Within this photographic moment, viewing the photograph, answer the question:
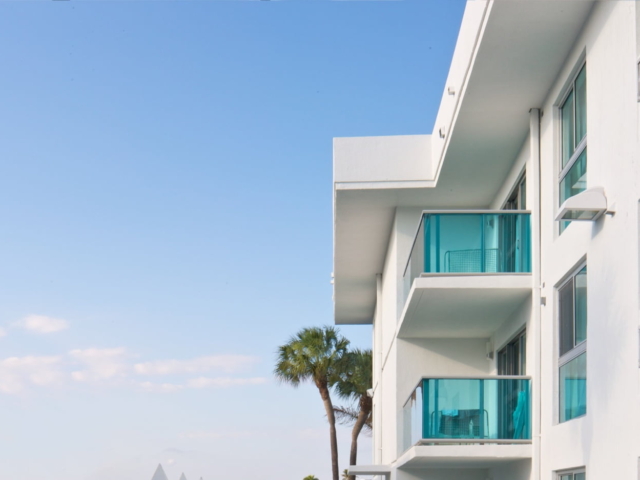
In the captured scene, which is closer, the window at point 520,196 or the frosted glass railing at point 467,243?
the frosted glass railing at point 467,243

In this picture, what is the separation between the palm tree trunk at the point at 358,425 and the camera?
41.2m

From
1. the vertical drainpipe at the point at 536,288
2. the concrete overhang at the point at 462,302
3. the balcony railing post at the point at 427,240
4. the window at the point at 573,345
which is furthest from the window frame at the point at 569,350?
the balcony railing post at the point at 427,240

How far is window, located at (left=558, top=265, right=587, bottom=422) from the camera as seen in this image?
11.9 meters

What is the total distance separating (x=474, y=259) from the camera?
15.2 m

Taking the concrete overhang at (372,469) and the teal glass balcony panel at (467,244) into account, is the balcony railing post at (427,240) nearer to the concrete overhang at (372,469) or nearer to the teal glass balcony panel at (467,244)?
the teal glass balcony panel at (467,244)

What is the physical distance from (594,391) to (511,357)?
592 centimetres

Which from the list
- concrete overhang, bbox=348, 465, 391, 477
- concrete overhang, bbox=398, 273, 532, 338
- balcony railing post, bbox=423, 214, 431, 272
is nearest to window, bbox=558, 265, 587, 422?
concrete overhang, bbox=398, 273, 532, 338

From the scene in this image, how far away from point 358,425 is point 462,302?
26.3 metres

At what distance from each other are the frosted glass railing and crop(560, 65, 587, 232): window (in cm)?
189

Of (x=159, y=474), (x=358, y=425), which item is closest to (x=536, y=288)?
(x=159, y=474)

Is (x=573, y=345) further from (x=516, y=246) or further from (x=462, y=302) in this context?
(x=462, y=302)

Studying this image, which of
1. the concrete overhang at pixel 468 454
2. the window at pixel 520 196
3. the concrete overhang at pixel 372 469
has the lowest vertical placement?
the concrete overhang at pixel 372 469

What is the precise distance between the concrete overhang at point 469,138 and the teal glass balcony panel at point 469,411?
366 cm

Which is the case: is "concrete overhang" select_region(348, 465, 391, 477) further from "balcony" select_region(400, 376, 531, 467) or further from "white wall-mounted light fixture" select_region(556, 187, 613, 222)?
"white wall-mounted light fixture" select_region(556, 187, 613, 222)
